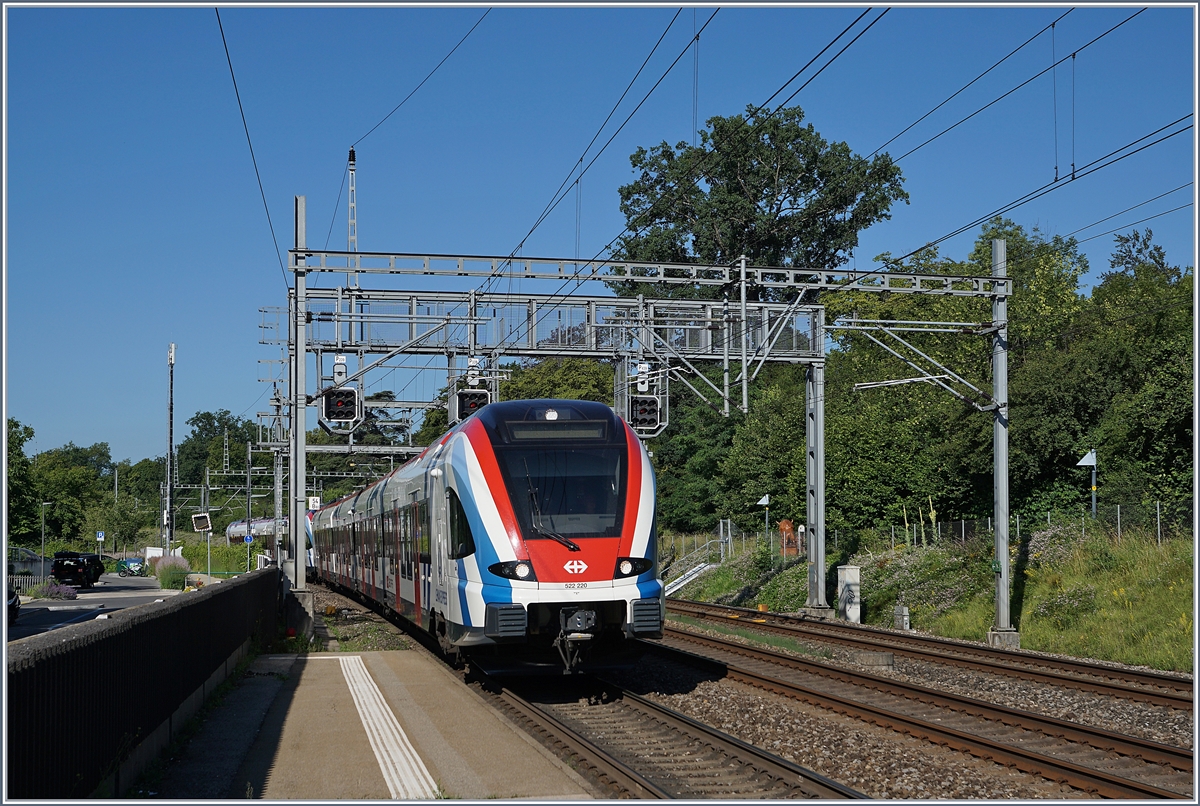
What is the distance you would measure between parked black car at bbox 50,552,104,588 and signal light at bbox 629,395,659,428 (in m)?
34.0

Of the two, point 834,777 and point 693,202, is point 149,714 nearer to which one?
point 834,777

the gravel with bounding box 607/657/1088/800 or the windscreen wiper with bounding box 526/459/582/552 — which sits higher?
the windscreen wiper with bounding box 526/459/582/552

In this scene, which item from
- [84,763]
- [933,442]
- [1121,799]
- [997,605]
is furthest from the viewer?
[933,442]

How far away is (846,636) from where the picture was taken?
2314 cm

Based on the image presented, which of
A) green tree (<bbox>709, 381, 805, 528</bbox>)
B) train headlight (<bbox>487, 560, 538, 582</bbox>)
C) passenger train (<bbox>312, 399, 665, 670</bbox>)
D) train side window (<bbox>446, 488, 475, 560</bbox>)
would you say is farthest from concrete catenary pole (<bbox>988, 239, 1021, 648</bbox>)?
green tree (<bbox>709, 381, 805, 528</bbox>)

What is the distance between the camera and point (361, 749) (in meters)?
10.7

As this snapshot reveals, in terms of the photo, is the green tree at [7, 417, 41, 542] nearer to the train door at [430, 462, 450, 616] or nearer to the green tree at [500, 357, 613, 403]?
the green tree at [500, 357, 613, 403]

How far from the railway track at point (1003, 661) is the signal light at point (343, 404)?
9971 millimetres

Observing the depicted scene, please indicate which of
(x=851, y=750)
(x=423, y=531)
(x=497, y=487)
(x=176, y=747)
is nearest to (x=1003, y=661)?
(x=851, y=750)

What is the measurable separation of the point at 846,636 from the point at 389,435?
7978 centimetres

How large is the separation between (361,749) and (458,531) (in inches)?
160

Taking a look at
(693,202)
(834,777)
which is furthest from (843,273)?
(693,202)

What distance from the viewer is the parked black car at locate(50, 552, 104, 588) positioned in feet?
159

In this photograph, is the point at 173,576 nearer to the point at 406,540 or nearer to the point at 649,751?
the point at 406,540
